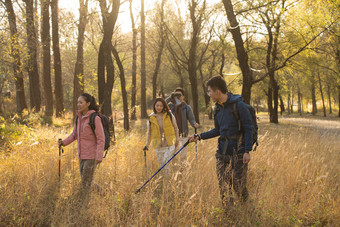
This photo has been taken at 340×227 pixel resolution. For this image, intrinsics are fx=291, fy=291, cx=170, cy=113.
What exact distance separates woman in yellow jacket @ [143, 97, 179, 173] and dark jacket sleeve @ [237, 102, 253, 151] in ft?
6.82

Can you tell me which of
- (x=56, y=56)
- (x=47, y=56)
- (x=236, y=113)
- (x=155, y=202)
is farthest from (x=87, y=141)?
(x=47, y=56)

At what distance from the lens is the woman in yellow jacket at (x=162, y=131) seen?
557cm

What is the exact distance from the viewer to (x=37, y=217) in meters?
4.01

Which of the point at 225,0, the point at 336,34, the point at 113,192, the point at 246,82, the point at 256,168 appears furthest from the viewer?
the point at 336,34

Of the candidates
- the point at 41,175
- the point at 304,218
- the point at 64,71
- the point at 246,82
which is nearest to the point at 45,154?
the point at 41,175

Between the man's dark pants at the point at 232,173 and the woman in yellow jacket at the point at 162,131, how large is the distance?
1.73 m

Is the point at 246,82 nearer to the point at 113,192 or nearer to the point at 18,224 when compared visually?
the point at 113,192

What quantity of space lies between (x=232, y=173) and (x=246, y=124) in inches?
25.5

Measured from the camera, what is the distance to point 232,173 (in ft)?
12.1

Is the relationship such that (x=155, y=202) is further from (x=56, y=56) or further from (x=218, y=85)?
(x=56, y=56)

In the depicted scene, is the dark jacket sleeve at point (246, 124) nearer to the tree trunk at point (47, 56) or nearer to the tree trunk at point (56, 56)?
the tree trunk at point (47, 56)

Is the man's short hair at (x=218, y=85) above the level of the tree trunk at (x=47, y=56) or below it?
below

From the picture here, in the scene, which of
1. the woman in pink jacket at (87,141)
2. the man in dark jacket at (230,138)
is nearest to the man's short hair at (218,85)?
the man in dark jacket at (230,138)

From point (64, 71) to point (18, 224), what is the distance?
37.5 m
